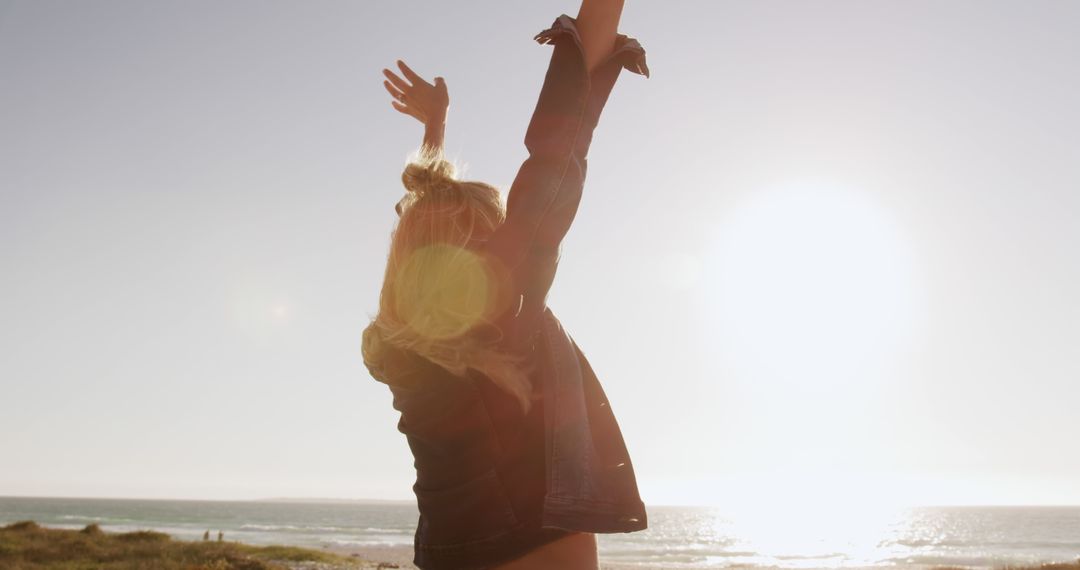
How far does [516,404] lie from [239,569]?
73.1ft

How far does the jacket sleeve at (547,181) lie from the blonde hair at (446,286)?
6cm

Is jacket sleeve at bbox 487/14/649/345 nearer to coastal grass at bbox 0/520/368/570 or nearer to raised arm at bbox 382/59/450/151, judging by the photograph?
raised arm at bbox 382/59/450/151

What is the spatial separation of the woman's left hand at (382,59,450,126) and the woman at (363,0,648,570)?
2.94 feet

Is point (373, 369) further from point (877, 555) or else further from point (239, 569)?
point (877, 555)

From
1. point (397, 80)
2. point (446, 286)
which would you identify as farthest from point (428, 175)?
point (397, 80)

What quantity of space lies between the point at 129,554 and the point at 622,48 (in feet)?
95.5

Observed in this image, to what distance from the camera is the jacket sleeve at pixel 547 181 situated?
166 centimetres

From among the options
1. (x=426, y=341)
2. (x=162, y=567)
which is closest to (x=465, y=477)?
(x=426, y=341)

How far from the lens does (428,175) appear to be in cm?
202

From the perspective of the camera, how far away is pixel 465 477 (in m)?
1.81

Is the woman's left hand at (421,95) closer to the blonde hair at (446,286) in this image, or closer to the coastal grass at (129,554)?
the blonde hair at (446,286)

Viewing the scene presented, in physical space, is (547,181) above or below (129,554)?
above

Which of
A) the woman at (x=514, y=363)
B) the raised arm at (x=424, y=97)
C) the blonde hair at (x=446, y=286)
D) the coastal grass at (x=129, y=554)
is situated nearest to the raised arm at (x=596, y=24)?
the woman at (x=514, y=363)

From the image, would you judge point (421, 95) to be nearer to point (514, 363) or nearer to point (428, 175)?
point (428, 175)
